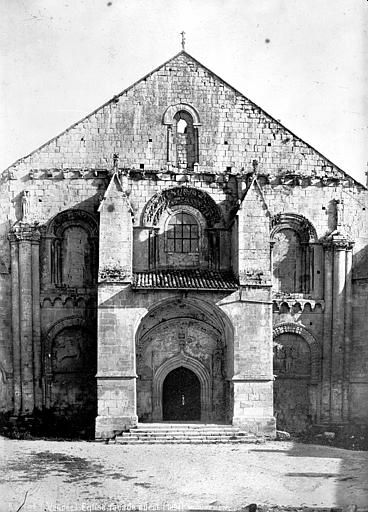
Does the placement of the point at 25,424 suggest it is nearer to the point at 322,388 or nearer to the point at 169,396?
the point at 169,396

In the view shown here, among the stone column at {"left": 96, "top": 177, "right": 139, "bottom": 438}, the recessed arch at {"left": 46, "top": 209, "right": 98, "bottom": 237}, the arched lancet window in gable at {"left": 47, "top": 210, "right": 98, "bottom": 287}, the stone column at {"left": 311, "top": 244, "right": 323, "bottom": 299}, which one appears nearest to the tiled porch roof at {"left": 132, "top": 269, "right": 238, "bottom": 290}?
the stone column at {"left": 96, "top": 177, "right": 139, "bottom": 438}

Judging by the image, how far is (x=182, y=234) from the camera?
87.2 ft

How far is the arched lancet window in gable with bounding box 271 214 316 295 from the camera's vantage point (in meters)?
26.9

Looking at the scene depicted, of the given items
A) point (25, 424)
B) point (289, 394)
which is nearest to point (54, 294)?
point (25, 424)

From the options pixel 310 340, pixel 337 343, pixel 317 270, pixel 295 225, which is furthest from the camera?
pixel 295 225

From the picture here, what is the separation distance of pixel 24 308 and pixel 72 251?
2841 millimetres

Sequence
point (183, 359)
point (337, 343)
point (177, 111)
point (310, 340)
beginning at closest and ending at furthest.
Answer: point (183, 359) → point (337, 343) → point (310, 340) → point (177, 111)

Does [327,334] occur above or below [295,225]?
below

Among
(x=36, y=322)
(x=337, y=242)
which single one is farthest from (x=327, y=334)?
(x=36, y=322)

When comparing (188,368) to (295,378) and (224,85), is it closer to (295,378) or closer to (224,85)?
(295,378)

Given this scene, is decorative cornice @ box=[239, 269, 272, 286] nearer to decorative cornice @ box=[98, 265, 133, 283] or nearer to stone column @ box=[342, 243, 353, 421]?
stone column @ box=[342, 243, 353, 421]

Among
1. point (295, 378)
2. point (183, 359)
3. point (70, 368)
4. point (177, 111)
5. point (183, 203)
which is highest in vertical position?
point (177, 111)

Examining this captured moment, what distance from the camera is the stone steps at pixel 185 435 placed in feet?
76.0

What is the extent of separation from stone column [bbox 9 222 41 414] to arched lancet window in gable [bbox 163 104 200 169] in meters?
6.29
